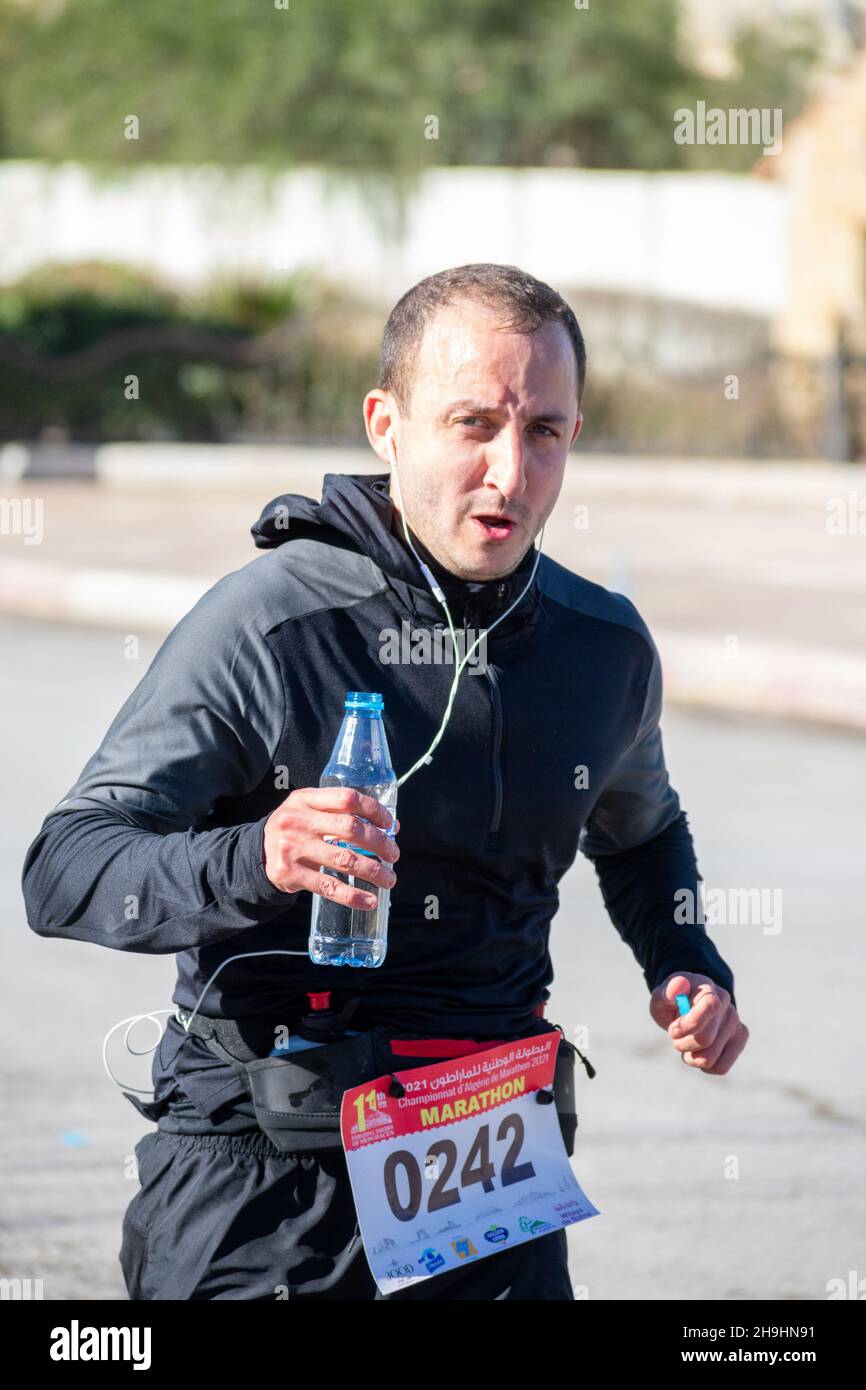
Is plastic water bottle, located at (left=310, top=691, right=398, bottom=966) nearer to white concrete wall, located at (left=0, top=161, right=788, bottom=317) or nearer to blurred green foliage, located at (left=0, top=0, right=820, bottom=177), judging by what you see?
white concrete wall, located at (left=0, top=161, right=788, bottom=317)

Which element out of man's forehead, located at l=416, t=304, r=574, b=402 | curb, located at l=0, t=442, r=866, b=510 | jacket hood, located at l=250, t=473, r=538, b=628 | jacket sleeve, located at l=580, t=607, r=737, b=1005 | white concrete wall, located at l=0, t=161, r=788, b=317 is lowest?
curb, located at l=0, t=442, r=866, b=510

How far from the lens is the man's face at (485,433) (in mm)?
2686

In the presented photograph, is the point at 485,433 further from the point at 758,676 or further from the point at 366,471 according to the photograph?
the point at 366,471

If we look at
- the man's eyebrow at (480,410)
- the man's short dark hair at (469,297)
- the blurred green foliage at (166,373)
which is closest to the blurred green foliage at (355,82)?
the blurred green foliage at (166,373)

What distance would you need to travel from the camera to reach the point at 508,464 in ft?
8.79

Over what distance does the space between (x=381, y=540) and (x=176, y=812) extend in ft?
1.51

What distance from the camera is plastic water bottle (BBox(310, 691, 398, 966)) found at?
8.45 feet

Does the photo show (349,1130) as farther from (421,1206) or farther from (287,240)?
(287,240)

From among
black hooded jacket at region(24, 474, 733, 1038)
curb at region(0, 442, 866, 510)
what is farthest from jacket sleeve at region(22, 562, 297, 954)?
curb at region(0, 442, 866, 510)

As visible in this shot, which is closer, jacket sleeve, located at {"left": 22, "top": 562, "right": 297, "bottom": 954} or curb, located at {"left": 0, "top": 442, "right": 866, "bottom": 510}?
jacket sleeve, located at {"left": 22, "top": 562, "right": 297, "bottom": 954}

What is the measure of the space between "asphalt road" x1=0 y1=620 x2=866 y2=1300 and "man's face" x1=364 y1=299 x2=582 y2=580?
2059 millimetres

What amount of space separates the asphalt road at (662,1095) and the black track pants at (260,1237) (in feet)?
4.85

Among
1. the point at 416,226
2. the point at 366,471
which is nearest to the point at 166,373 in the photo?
the point at 366,471
